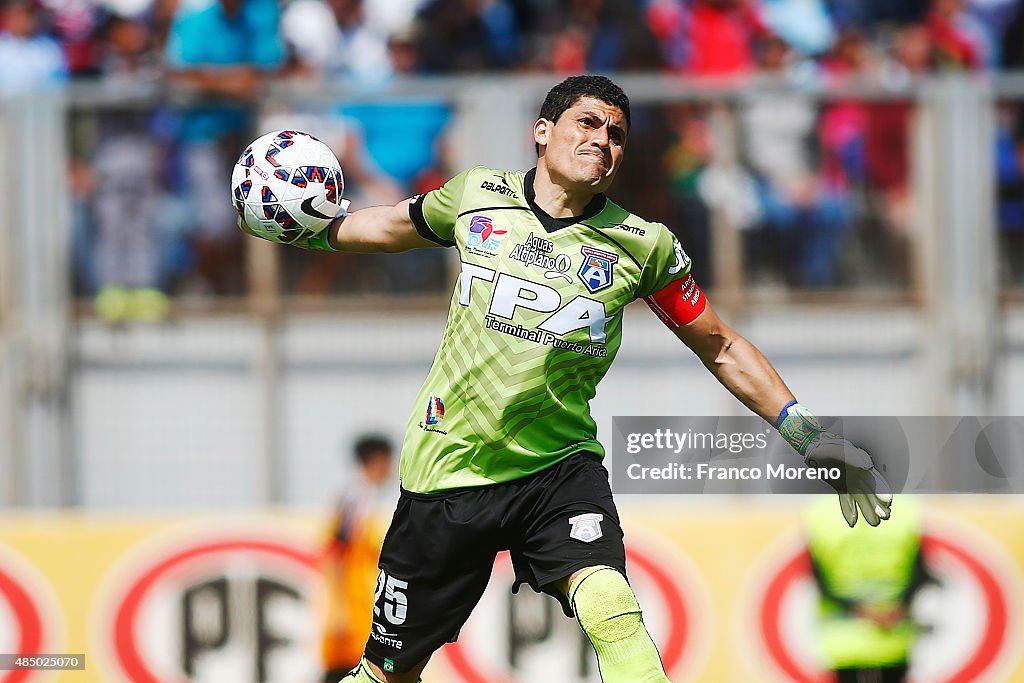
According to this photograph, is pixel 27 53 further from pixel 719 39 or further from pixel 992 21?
pixel 992 21

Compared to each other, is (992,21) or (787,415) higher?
(992,21)

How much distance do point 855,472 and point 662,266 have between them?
98cm

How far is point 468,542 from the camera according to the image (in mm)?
5098

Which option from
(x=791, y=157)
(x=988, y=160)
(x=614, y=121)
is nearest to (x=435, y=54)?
(x=791, y=157)

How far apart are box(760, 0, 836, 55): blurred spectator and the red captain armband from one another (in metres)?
6.22

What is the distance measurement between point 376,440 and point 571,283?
4339mm

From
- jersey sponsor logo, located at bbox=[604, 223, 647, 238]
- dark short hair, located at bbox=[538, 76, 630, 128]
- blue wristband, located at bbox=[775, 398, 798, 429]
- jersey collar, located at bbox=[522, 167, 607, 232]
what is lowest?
blue wristband, located at bbox=[775, 398, 798, 429]

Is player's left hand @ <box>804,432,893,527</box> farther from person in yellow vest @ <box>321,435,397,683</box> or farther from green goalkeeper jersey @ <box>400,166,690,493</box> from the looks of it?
person in yellow vest @ <box>321,435,397,683</box>

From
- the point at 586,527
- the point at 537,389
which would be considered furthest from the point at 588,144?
the point at 586,527

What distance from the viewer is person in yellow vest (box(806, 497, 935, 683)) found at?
7.61 metres

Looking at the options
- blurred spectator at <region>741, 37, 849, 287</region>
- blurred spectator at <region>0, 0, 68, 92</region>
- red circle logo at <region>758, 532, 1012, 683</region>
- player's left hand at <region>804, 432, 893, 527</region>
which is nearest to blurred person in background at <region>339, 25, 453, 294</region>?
blurred spectator at <region>741, 37, 849, 287</region>

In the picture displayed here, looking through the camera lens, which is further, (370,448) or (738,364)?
(370,448)

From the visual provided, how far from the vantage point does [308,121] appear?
31.2 feet

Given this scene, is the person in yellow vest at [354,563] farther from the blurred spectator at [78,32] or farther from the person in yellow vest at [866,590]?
the blurred spectator at [78,32]
